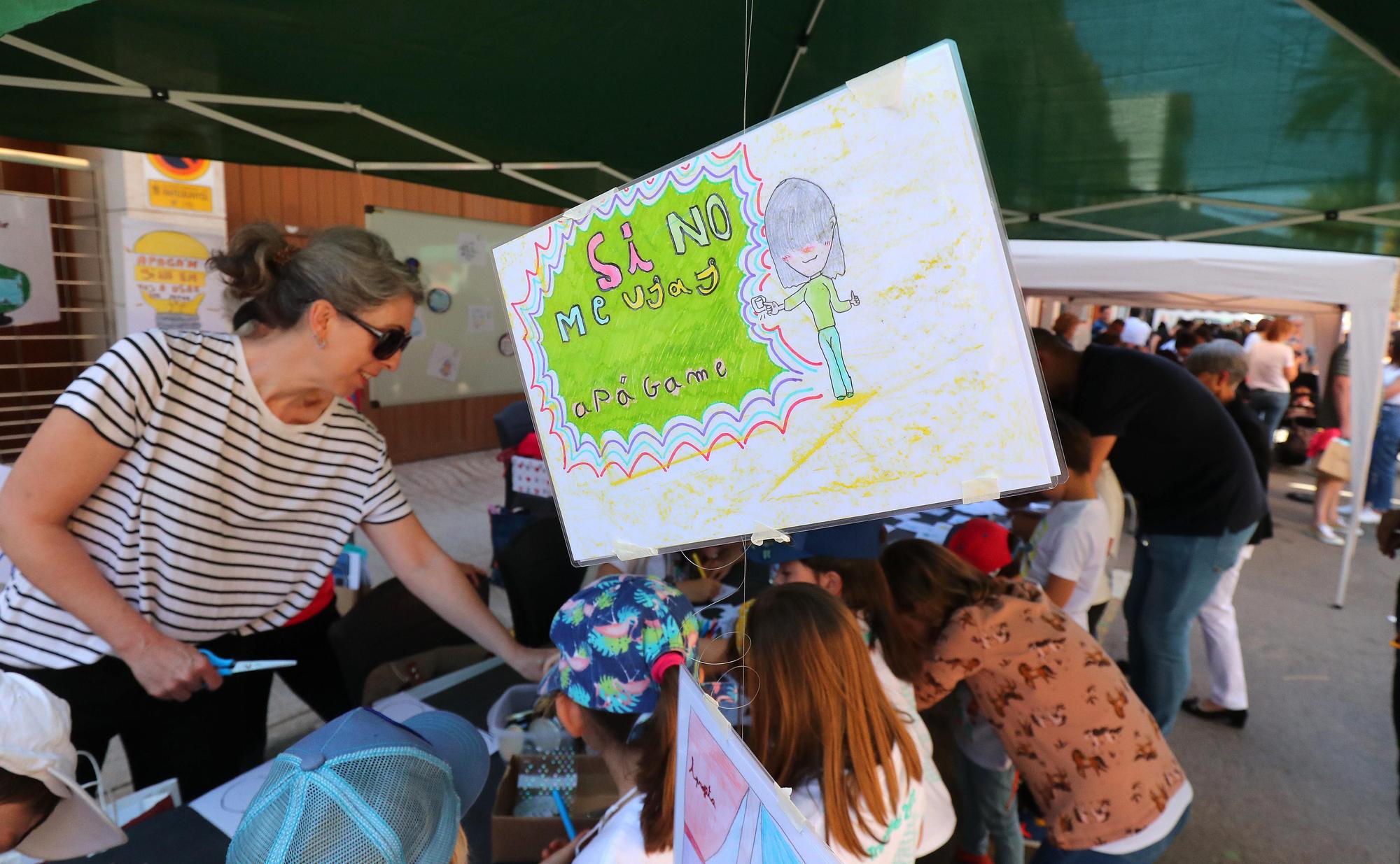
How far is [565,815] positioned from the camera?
1.26m

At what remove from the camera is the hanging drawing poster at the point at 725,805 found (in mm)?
516

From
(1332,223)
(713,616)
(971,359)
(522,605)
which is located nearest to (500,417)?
(522,605)

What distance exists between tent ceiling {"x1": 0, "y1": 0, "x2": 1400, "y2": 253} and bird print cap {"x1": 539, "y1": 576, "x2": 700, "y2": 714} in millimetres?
1234

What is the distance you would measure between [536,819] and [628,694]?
1.07 feet

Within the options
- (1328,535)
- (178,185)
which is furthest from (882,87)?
(1328,535)

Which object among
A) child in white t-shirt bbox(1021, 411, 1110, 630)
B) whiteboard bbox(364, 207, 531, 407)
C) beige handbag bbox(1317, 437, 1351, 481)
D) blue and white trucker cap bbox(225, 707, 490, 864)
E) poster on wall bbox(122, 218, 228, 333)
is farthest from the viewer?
whiteboard bbox(364, 207, 531, 407)

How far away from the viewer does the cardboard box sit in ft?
4.16

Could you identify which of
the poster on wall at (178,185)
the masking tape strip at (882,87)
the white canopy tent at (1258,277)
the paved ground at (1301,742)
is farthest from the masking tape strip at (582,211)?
the poster on wall at (178,185)

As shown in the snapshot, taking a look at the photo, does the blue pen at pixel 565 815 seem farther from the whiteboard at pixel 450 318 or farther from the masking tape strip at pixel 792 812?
the whiteboard at pixel 450 318

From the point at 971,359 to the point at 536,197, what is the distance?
126 inches

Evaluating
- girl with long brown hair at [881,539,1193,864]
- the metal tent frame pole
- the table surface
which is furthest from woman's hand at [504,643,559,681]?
the metal tent frame pole

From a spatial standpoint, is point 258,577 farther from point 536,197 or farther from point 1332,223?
point 1332,223

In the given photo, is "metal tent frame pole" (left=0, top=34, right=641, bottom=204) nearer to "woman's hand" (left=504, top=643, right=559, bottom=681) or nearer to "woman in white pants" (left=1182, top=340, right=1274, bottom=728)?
→ "woman's hand" (left=504, top=643, right=559, bottom=681)

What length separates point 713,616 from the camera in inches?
89.9
